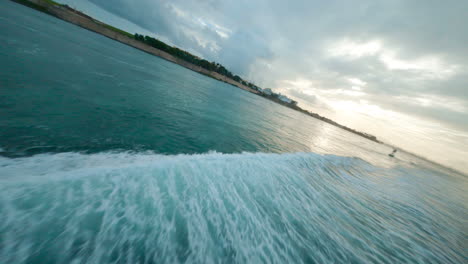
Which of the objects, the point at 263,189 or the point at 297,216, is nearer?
the point at 297,216

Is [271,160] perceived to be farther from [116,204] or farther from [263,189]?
[116,204]

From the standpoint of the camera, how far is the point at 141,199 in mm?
3785

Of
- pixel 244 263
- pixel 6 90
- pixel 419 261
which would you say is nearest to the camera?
pixel 244 263

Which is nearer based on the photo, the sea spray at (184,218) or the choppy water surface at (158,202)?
Result: the sea spray at (184,218)

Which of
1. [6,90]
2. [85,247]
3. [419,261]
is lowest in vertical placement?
[6,90]

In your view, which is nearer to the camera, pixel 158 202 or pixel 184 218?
pixel 184 218

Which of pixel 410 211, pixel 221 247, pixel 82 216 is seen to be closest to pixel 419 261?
pixel 410 211

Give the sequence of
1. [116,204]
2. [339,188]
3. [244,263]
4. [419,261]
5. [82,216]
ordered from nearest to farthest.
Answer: [82,216] → [244,263] → [116,204] → [419,261] → [339,188]

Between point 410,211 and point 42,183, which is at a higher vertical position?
point 410,211

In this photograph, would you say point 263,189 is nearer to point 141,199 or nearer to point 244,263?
point 244,263

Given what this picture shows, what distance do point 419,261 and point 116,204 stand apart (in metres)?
8.89

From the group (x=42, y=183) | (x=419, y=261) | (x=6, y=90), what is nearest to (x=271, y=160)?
(x=419, y=261)

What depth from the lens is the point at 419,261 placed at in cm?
496

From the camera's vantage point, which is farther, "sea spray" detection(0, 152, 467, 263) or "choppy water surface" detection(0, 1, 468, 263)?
"choppy water surface" detection(0, 1, 468, 263)
